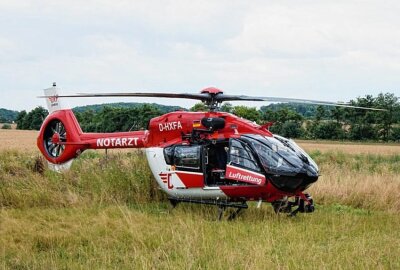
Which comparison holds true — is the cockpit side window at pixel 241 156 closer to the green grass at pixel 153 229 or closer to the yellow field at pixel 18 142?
the green grass at pixel 153 229

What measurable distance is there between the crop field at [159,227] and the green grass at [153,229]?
0.07 feet

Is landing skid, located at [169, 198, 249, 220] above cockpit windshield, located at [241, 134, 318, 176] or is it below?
below

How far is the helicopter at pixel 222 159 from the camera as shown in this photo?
1006 cm

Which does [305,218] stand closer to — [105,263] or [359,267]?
[359,267]

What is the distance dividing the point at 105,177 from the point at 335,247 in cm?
663

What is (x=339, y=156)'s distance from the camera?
34562 millimetres

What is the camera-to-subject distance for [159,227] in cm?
930

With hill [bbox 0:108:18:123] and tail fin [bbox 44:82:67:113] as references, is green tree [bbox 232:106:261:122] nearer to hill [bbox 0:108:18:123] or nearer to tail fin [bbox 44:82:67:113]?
tail fin [bbox 44:82:67:113]

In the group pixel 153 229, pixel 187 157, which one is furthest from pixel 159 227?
pixel 187 157

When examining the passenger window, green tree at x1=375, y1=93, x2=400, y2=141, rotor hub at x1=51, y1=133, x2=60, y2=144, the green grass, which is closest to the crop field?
the green grass

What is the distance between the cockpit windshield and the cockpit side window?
0.46ft

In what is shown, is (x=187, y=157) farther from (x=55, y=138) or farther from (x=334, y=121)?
(x=334, y=121)

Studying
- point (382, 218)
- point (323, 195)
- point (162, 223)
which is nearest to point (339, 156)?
point (323, 195)

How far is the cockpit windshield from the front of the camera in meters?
9.94
